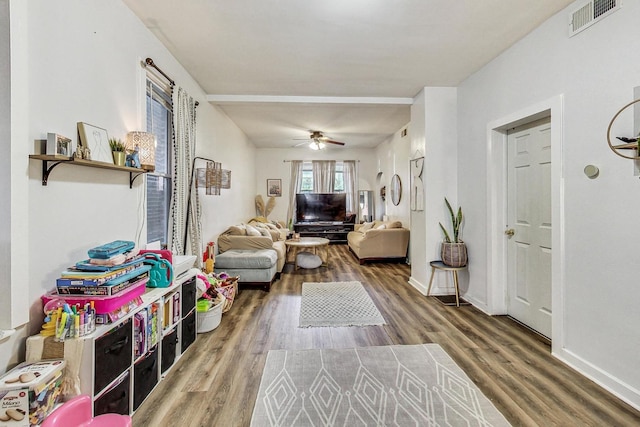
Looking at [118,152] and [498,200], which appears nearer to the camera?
[118,152]

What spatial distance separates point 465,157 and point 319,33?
2.26 meters

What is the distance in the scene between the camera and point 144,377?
1.72m

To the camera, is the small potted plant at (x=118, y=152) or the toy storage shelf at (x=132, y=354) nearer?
the toy storage shelf at (x=132, y=354)

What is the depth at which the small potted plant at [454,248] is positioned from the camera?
333 cm

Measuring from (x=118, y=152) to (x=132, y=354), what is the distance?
126 cm

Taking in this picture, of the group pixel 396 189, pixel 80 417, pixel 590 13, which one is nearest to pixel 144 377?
pixel 80 417

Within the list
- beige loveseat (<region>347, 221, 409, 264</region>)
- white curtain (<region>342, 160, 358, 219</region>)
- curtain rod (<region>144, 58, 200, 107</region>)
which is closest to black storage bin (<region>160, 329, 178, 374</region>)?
curtain rod (<region>144, 58, 200, 107</region>)

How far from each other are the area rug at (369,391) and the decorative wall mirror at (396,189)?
417 cm

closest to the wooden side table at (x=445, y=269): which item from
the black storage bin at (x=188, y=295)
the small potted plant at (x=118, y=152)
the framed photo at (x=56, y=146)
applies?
the black storage bin at (x=188, y=295)

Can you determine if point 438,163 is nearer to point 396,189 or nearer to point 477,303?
point 477,303

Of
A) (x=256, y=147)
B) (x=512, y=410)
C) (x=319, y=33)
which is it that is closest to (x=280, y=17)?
(x=319, y=33)

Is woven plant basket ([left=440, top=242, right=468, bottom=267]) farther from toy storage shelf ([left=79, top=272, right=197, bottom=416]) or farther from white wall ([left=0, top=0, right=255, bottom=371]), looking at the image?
white wall ([left=0, top=0, right=255, bottom=371])

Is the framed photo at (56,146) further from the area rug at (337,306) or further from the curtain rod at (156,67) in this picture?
the area rug at (337,306)

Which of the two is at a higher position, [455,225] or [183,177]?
[183,177]
